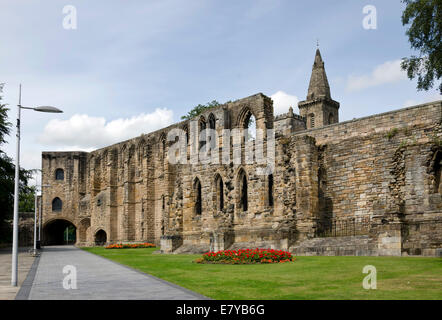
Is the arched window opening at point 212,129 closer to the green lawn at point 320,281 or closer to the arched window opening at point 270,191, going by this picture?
the arched window opening at point 270,191

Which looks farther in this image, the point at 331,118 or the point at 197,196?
the point at 331,118

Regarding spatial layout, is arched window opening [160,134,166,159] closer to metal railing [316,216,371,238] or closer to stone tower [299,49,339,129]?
stone tower [299,49,339,129]

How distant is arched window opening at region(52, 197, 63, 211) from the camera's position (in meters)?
61.0

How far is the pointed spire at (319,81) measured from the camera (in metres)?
61.2

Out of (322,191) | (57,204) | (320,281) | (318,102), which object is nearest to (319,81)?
(318,102)

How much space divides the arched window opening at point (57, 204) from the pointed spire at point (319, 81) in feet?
121

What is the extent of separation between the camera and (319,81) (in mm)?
61750

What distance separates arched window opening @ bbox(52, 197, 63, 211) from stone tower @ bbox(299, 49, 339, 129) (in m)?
35.0

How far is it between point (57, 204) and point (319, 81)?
129 ft

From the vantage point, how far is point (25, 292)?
11.4 meters

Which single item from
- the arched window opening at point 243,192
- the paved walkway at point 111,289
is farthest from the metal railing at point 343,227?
the paved walkway at point 111,289

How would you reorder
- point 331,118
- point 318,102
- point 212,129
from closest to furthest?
1. point 212,129
2. point 318,102
3. point 331,118

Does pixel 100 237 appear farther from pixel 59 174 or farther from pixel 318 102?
pixel 318 102

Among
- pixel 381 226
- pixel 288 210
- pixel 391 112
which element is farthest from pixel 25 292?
pixel 391 112
